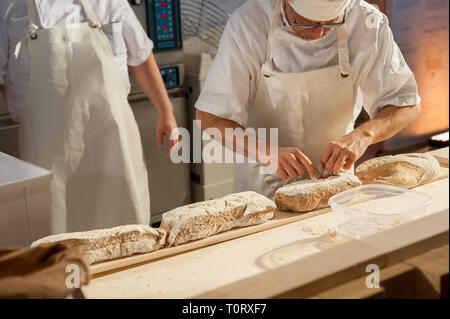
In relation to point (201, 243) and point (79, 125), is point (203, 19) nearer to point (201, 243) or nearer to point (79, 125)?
point (79, 125)

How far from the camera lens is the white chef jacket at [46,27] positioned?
7.54 feet

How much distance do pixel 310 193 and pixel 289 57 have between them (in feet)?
2.12

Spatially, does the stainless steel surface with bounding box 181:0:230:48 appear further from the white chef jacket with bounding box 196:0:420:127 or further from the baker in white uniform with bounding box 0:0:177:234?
the white chef jacket with bounding box 196:0:420:127

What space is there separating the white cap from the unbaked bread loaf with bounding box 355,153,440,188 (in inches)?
18.7

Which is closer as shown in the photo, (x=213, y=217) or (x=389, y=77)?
(x=213, y=217)

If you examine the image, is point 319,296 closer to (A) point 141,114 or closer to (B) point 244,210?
(B) point 244,210

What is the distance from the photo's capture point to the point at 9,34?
2312 millimetres

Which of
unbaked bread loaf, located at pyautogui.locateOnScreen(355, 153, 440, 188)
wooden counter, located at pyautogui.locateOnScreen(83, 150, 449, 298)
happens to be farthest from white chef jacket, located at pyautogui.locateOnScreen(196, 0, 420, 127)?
wooden counter, located at pyautogui.locateOnScreen(83, 150, 449, 298)

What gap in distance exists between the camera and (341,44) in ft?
6.31

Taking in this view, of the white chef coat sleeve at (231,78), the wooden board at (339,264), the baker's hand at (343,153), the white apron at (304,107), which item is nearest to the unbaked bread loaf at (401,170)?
the baker's hand at (343,153)

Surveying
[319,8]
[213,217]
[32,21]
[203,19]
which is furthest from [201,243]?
[203,19]

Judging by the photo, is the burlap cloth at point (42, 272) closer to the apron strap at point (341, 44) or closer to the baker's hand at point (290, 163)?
the baker's hand at point (290, 163)

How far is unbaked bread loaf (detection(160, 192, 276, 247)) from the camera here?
1.31 metres
